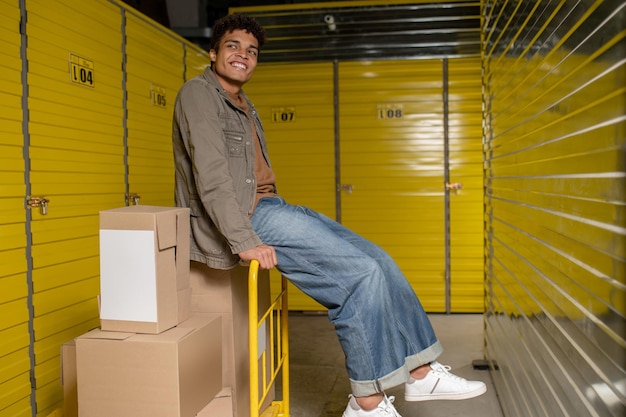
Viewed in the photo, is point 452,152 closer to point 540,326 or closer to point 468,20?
point 468,20

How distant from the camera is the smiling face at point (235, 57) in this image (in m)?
2.47

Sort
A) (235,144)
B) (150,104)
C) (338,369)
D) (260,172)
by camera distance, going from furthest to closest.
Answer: (150,104) < (338,369) < (260,172) < (235,144)

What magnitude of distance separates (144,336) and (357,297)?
0.82 meters

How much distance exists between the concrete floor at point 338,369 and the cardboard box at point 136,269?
1.50 m

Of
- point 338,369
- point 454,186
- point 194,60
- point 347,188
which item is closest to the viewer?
point 338,369

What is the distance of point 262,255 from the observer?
7.15 feet

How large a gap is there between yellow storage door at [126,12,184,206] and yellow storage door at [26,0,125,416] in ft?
0.54

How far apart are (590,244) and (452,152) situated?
4.09 m

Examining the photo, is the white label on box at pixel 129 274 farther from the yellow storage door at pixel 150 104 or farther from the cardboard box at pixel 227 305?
Answer: the yellow storage door at pixel 150 104

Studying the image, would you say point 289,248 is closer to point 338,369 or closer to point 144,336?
point 144,336

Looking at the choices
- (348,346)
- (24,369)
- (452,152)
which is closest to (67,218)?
(24,369)

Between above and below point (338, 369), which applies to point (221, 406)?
above

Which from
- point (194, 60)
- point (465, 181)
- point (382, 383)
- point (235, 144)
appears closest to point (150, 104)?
point (194, 60)

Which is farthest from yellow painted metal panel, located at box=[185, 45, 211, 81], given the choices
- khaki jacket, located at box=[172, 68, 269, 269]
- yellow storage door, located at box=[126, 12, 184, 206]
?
khaki jacket, located at box=[172, 68, 269, 269]
